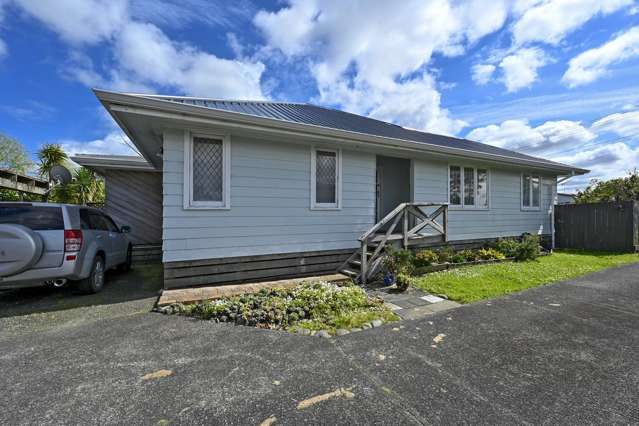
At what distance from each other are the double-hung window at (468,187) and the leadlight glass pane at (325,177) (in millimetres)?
3932

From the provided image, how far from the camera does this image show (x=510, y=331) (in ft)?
11.0

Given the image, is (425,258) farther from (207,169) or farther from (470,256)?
(207,169)

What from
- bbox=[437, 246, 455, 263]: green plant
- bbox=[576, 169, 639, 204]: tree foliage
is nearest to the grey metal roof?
bbox=[437, 246, 455, 263]: green plant

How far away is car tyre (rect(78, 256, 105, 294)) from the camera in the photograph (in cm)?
462

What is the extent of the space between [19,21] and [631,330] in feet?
40.8

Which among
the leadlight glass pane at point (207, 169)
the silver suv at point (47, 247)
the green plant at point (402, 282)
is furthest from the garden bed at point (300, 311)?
the leadlight glass pane at point (207, 169)

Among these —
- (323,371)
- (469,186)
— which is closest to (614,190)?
(469,186)

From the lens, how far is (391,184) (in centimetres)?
862

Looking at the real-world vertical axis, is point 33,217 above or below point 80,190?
below

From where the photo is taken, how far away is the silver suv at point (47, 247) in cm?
374

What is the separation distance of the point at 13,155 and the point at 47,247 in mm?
28735

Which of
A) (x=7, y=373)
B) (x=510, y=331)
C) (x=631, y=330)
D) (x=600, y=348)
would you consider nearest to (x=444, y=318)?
(x=510, y=331)

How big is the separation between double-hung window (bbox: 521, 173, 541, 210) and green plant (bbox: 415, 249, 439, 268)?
17.3 feet

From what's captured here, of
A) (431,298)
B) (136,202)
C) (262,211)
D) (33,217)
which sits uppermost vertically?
(136,202)
